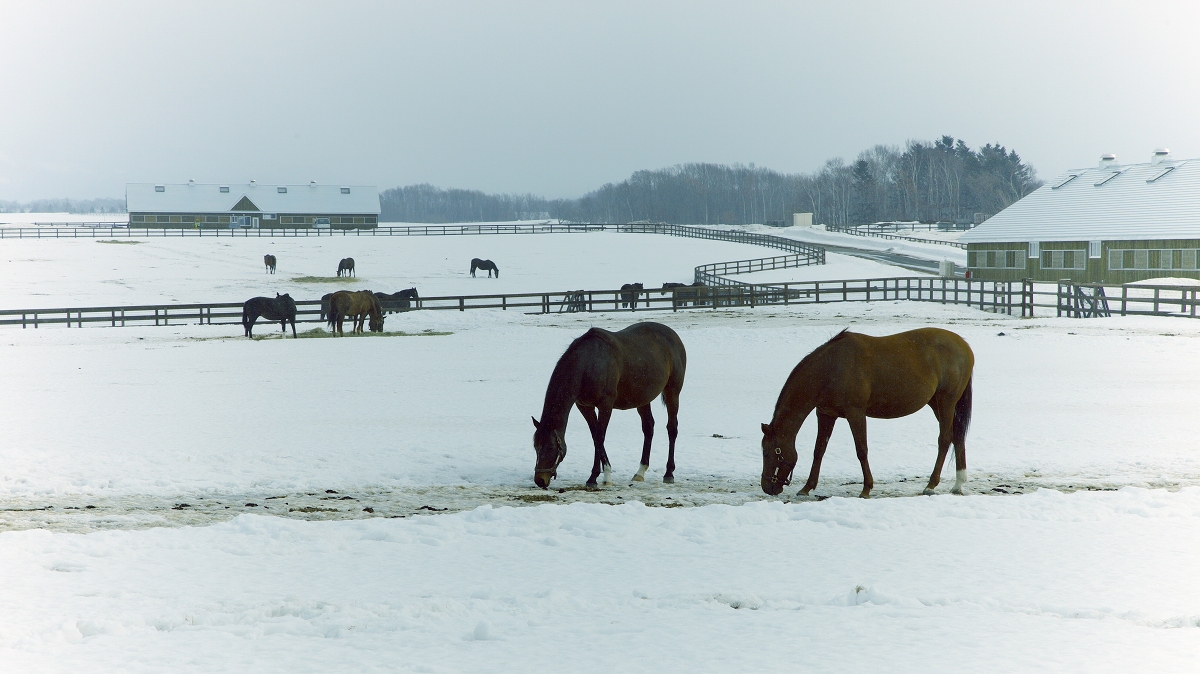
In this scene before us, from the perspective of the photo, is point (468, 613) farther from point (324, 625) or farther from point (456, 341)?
point (456, 341)

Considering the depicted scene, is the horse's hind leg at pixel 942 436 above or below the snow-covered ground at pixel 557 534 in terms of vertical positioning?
above

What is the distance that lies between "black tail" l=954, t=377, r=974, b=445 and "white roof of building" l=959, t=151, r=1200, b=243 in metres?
34.6

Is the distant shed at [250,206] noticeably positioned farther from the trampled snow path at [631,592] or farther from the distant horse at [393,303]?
the trampled snow path at [631,592]

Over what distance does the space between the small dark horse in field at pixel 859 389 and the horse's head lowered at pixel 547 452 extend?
1.99m

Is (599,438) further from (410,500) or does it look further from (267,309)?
(267,309)

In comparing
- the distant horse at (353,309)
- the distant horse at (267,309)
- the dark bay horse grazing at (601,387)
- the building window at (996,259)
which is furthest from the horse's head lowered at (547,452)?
the building window at (996,259)

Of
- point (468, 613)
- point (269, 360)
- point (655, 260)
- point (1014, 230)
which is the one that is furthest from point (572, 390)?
point (655, 260)

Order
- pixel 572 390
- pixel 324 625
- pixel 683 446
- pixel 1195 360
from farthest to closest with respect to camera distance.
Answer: pixel 1195 360
pixel 683 446
pixel 572 390
pixel 324 625

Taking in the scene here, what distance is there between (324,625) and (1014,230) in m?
44.9

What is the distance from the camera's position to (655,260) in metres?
59.1

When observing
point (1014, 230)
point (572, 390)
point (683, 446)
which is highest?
point (1014, 230)

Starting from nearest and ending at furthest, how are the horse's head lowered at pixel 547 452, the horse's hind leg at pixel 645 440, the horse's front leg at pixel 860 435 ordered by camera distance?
1. the horse's front leg at pixel 860 435
2. the horse's head lowered at pixel 547 452
3. the horse's hind leg at pixel 645 440

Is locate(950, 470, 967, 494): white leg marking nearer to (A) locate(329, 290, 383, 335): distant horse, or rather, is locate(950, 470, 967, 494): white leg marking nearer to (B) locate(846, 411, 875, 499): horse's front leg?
(B) locate(846, 411, 875, 499): horse's front leg

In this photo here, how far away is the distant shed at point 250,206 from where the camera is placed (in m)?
84.8
